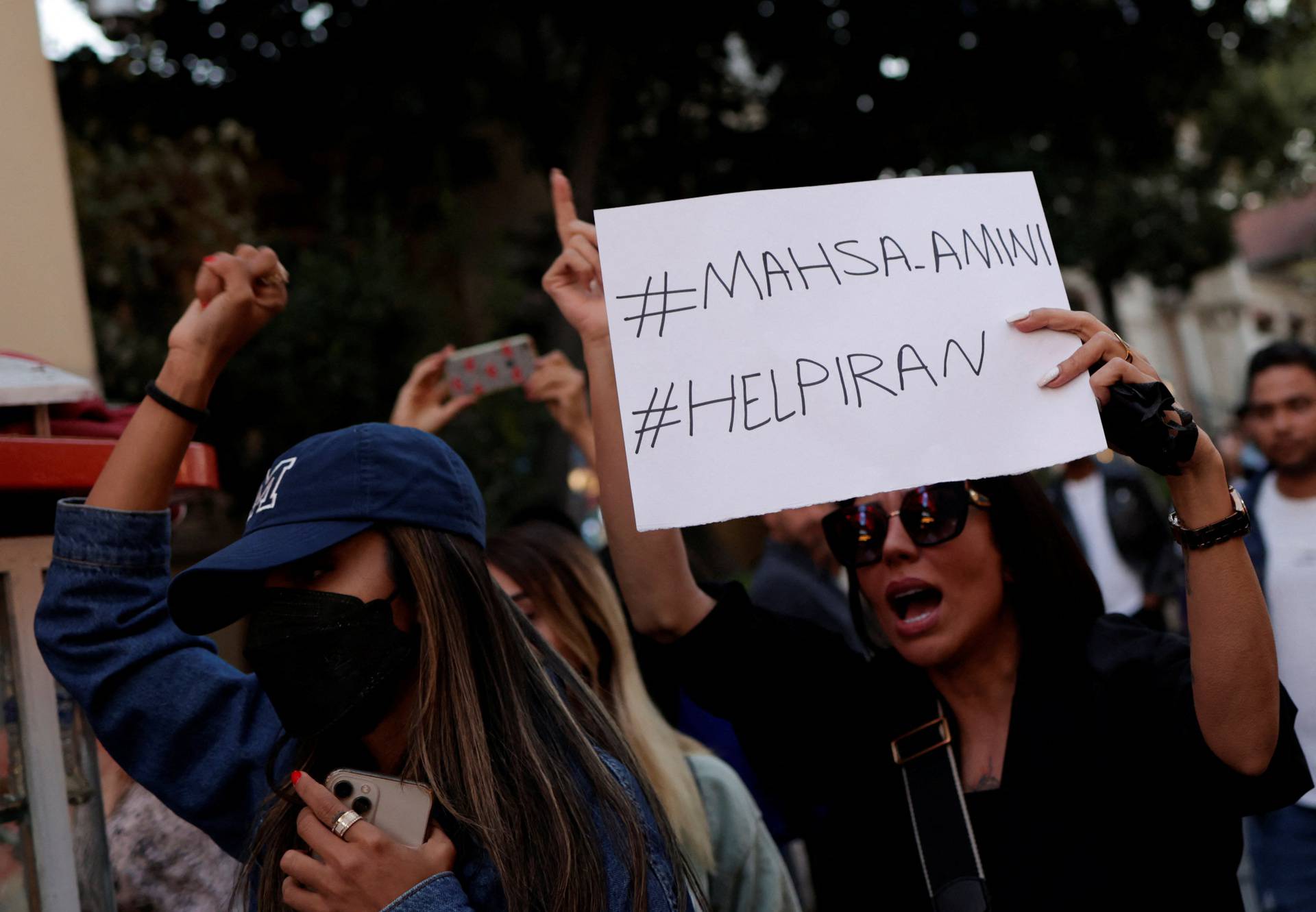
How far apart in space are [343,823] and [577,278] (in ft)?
3.27

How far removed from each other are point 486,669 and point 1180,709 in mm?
1085

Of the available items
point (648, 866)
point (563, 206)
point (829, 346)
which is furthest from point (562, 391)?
point (648, 866)

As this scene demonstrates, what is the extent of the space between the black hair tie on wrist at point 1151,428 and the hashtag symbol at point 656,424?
65cm

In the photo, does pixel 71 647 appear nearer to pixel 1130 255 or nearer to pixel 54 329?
pixel 54 329

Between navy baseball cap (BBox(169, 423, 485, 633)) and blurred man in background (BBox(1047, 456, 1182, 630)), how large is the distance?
4.89 m

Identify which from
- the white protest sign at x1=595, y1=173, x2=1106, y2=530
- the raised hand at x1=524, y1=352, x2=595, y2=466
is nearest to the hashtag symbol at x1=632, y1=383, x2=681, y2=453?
the white protest sign at x1=595, y1=173, x2=1106, y2=530

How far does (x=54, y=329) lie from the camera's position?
2.86m

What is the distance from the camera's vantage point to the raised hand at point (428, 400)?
362 cm

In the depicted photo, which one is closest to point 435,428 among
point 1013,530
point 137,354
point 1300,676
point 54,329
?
point 54,329

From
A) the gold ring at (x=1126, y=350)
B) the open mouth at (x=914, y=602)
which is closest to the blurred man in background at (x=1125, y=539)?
the open mouth at (x=914, y=602)

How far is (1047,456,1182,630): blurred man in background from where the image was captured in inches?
247

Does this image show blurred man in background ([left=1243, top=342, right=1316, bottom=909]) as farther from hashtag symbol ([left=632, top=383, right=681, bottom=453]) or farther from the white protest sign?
hashtag symbol ([left=632, top=383, right=681, bottom=453])

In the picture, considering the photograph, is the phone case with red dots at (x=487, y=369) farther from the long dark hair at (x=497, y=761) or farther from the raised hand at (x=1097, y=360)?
the raised hand at (x=1097, y=360)

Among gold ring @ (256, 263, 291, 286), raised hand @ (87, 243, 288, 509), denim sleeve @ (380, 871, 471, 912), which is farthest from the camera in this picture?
gold ring @ (256, 263, 291, 286)
